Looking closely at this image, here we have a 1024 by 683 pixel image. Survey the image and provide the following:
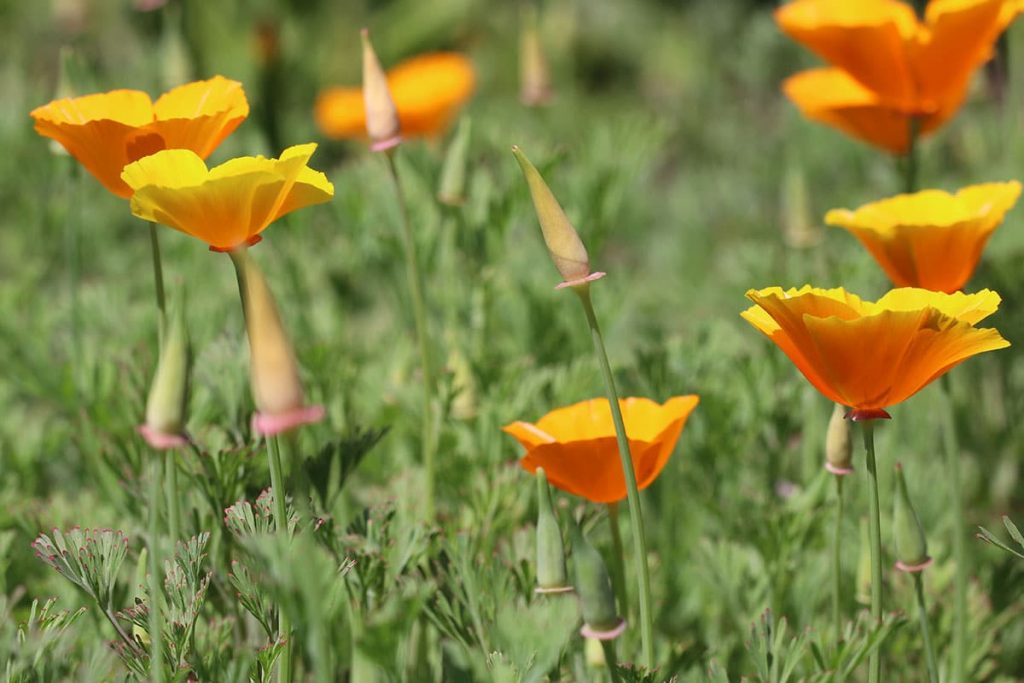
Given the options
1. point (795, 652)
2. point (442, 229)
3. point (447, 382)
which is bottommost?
point (795, 652)

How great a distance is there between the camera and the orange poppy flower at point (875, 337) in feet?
2.30

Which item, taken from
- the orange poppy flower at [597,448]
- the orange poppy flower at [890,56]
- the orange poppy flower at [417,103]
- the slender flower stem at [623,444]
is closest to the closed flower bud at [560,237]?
the slender flower stem at [623,444]

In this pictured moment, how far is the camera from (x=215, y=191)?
2.27 feet

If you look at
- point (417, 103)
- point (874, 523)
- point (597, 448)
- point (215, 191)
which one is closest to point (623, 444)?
point (597, 448)

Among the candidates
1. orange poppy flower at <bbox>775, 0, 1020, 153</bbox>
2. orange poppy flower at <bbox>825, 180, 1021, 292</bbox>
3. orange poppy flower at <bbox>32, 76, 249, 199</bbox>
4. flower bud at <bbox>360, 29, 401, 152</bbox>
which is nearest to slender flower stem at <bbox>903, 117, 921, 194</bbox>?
orange poppy flower at <bbox>775, 0, 1020, 153</bbox>

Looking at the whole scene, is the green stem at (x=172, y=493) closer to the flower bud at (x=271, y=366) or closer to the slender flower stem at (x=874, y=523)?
the flower bud at (x=271, y=366)

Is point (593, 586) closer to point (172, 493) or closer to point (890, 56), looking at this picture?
point (172, 493)

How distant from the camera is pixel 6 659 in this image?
76cm

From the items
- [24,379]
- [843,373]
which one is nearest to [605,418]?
[843,373]

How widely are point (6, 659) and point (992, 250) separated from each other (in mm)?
1283

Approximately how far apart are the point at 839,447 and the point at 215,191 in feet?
1.51

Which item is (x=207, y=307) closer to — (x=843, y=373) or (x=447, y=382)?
(x=447, y=382)

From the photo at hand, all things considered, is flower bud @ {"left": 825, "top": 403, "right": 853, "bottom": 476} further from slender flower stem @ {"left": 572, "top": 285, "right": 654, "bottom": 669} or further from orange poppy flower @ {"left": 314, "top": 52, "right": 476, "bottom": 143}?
orange poppy flower @ {"left": 314, "top": 52, "right": 476, "bottom": 143}

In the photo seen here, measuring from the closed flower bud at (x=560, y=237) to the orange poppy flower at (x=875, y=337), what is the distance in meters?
0.10
